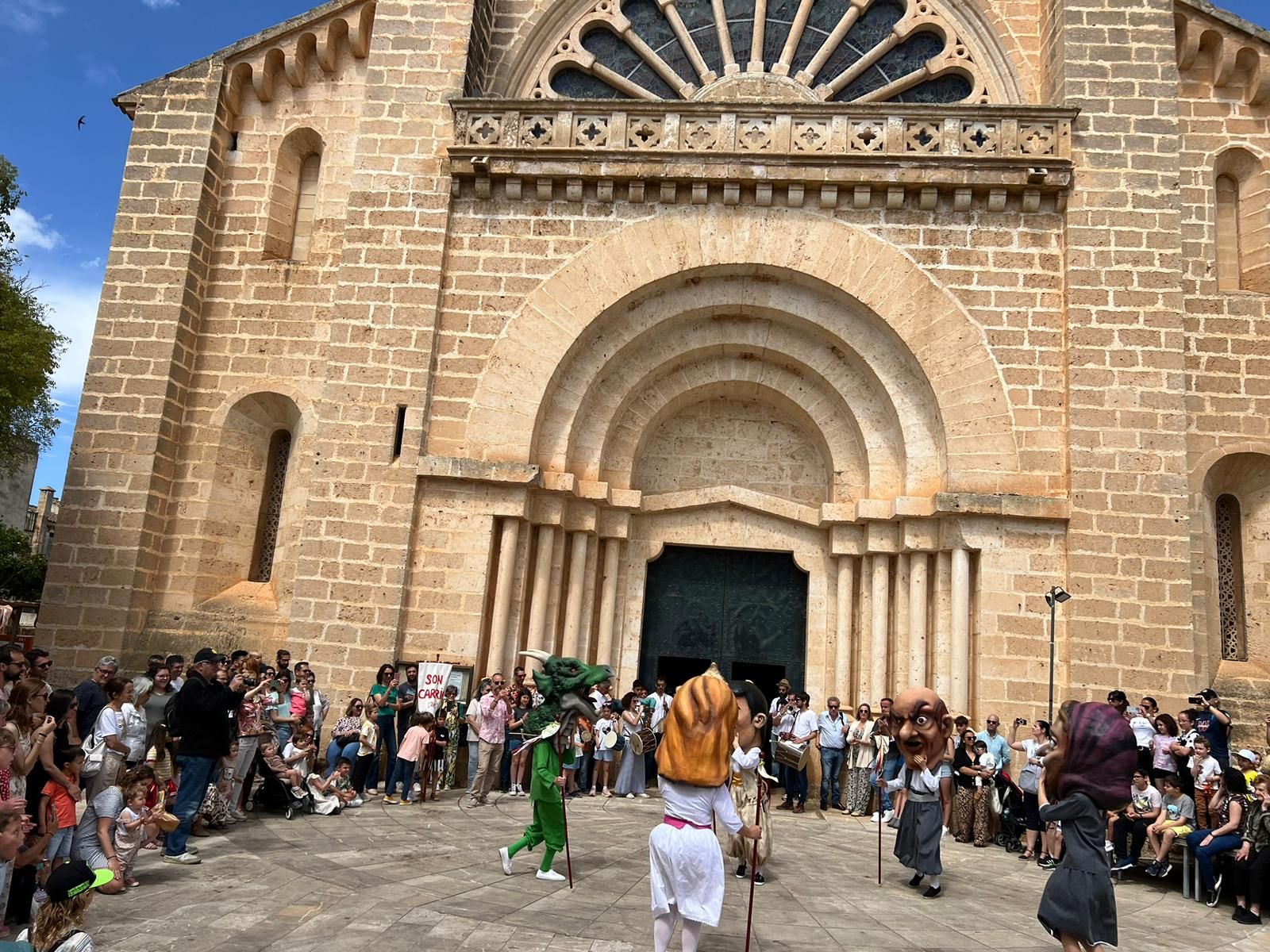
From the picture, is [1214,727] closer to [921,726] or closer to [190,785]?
[921,726]

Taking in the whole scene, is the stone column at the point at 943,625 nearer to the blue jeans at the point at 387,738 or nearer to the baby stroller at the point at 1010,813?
the baby stroller at the point at 1010,813

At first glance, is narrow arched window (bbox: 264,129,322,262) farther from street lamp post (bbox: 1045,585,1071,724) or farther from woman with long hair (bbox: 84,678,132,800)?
street lamp post (bbox: 1045,585,1071,724)

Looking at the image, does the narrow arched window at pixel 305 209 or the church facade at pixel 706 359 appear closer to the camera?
the church facade at pixel 706 359

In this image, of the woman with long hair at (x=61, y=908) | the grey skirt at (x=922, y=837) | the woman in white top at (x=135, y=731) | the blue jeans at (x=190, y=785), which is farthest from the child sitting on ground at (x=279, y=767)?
the grey skirt at (x=922, y=837)

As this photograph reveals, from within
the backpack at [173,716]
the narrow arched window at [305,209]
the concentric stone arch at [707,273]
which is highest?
the narrow arched window at [305,209]

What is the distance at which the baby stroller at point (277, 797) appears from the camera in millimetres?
9211

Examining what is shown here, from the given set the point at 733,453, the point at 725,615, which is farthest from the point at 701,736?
the point at 733,453

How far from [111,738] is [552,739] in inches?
139

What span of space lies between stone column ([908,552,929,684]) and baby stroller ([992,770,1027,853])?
182 centimetres

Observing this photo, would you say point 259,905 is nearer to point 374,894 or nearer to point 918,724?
point 374,894

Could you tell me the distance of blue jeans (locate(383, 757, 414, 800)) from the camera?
33.7 feet

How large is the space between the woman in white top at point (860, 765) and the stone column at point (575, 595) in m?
3.97

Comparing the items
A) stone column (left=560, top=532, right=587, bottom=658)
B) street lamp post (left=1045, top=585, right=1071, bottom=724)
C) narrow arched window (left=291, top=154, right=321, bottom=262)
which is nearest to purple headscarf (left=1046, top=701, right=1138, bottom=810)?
street lamp post (left=1045, top=585, right=1071, bottom=724)

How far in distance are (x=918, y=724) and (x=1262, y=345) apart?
8818 mm
